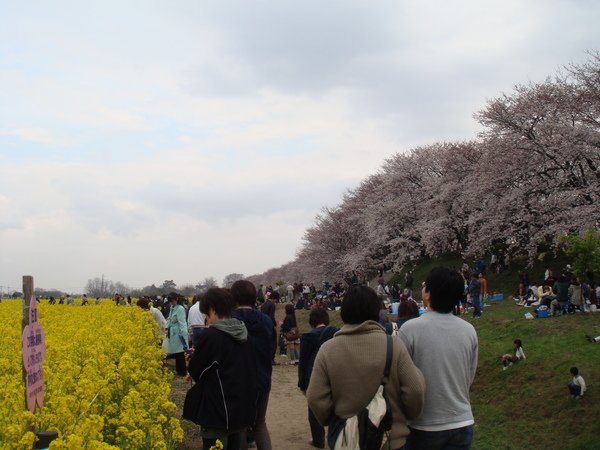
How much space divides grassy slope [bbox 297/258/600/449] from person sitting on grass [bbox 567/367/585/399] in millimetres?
94

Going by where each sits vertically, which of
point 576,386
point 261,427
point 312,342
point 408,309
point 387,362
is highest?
point 408,309

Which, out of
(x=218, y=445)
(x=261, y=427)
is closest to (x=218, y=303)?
(x=218, y=445)

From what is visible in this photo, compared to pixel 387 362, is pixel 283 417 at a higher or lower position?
lower

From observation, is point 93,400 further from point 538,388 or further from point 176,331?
point 538,388

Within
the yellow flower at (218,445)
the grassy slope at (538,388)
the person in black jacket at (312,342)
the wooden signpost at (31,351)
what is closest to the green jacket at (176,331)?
the person in black jacket at (312,342)

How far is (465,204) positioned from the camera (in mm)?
30750

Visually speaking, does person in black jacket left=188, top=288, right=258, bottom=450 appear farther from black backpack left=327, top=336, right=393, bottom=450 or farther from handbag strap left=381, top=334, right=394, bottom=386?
handbag strap left=381, top=334, right=394, bottom=386

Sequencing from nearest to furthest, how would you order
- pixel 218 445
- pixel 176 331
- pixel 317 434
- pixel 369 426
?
pixel 369 426 < pixel 218 445 < pixel 317 434 < pixel 176 331

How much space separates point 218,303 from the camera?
4652 millimetres

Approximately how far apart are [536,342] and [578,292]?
8.51 feet

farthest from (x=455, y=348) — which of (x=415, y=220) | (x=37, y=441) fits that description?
(x=415, y=220)

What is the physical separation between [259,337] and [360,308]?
206 cm

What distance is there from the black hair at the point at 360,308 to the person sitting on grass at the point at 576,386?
7.12m

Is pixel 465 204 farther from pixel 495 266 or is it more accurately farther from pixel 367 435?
pixel 367 435
